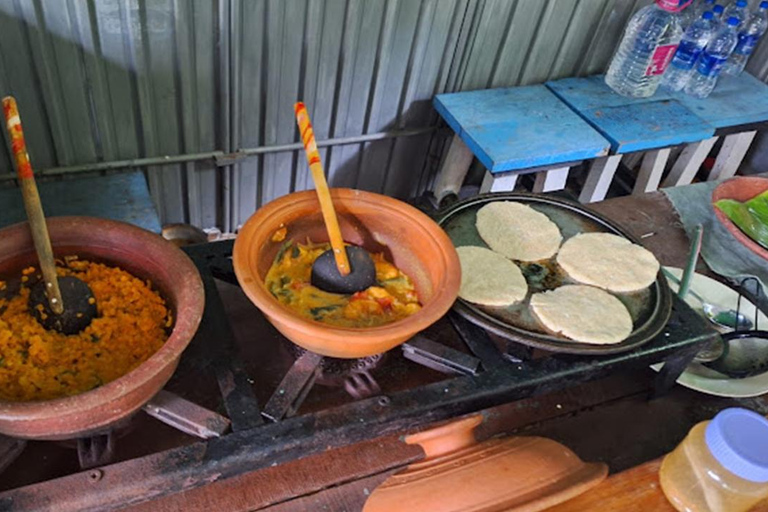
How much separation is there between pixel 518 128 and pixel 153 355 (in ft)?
6.53

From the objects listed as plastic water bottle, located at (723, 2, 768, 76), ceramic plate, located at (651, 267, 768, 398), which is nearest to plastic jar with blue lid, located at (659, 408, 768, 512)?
ceramic plate, located at (651, 267, 768, 398)

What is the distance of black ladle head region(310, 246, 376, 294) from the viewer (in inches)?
51.4

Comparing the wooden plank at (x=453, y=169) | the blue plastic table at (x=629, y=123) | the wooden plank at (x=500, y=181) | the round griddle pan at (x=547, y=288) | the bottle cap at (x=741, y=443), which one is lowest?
the wooden plank at (x=453, y=169)

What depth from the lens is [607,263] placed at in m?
1.58

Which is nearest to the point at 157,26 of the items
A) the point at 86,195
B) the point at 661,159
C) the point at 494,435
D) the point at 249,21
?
the point at 249,21

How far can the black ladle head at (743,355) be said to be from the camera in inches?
65.2

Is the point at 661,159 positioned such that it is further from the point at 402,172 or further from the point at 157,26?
the point at 157,26

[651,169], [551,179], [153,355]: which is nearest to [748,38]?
[651,169]

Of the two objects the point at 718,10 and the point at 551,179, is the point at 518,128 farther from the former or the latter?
the point at 718,10

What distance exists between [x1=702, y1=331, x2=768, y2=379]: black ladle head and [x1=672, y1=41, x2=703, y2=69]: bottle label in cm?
162

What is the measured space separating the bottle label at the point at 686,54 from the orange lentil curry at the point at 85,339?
2.64 metres

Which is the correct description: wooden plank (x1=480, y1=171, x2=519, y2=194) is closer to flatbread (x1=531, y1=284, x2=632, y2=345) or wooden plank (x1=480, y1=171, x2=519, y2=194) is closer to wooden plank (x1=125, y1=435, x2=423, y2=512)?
flatbread (x1=531, y1=284, x2=632, y2=345)

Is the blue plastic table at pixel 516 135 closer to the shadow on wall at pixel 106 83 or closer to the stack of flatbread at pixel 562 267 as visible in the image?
the stack of flatbread at pixel 562 267

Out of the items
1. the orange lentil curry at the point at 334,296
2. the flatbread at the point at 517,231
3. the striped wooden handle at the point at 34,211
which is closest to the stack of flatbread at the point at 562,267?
the flatbread at the point at 517,231
